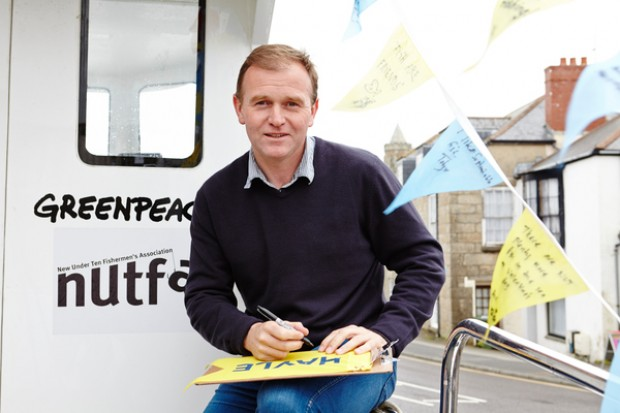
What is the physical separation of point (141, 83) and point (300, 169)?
0.55 meters

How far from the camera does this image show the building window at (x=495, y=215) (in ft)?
102

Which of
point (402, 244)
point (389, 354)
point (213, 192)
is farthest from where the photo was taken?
point (213, 192)

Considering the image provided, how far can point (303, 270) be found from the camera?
1469 mm

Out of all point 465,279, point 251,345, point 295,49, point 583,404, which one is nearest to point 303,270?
point 251,345

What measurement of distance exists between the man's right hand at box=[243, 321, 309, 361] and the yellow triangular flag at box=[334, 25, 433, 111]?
0.39m

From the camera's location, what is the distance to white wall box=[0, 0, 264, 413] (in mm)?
1786

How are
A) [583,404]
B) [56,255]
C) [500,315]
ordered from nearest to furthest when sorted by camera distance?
[500,315], [56,255], [583,404]

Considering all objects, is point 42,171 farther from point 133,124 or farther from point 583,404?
point 583,404

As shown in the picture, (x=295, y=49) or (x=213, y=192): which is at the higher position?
(x=295, y=49)

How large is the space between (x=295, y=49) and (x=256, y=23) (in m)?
0.40

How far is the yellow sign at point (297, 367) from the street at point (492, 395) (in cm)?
1652

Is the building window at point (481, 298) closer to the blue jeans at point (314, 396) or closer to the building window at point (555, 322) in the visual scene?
the building window at point (555, 322)

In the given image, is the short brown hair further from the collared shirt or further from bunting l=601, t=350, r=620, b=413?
bunting l=601, t=350, r=620, b=413

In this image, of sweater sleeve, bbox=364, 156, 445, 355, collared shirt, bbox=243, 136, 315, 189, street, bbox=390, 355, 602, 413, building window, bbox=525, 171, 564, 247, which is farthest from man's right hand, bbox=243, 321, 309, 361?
building window, bbox=525, 171, 564, 247
